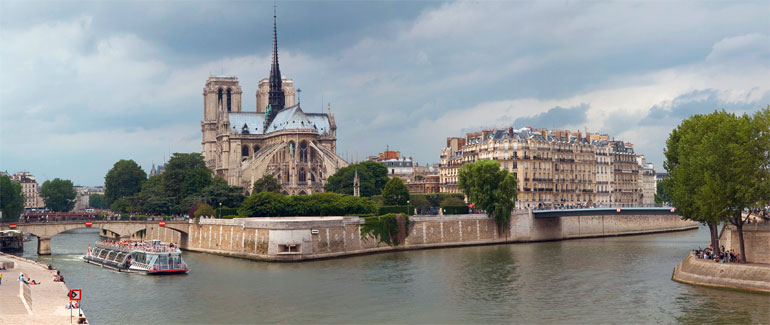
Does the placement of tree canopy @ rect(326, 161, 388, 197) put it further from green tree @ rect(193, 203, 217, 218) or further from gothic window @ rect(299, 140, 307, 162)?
→ green tree @ rect(193, 203, 217, 218)

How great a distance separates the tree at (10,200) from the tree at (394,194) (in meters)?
43.1

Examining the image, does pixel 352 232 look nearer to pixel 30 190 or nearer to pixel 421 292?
pixel 421 292

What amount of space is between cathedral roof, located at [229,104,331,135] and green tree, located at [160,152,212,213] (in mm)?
29274

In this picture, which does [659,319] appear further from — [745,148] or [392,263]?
[392,263]

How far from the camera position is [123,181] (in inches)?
5064

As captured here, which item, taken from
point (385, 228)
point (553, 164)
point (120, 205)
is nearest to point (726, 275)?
point (385, 228)

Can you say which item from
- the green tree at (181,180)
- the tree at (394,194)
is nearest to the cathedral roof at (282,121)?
the green tree at (181,180)

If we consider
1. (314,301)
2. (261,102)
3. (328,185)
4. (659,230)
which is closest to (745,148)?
(314,301)

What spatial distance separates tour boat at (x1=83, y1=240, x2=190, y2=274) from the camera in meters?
54.9

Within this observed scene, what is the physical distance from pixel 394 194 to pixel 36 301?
4959 cm

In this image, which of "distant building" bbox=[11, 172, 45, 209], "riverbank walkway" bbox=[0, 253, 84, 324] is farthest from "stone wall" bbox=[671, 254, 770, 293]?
"distant building" bbox=[11, 172, 45, 209]

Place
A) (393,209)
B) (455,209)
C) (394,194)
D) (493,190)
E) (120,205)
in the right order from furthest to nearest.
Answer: (120,205) < (394,194) < (455,209) < (493,190) < (393,209)

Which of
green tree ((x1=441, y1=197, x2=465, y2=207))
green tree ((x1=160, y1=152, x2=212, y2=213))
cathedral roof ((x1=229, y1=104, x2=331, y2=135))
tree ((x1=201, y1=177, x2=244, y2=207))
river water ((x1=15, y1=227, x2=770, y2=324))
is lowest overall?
river water ((x1=15, y1=227, x2=770, y2=324))

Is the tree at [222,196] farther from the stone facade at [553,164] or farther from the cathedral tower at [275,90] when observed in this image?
the cathedral tower at [275,90]
